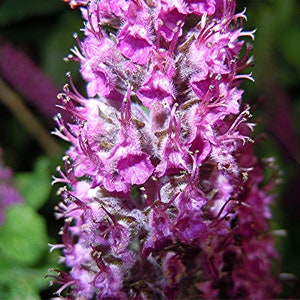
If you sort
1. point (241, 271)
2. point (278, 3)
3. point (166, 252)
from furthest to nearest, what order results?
point (278, 3) < point (241, 271) < point (166, 252)

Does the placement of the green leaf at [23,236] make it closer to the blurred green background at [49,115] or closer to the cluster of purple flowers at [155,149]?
the blurred green background at [49,115]

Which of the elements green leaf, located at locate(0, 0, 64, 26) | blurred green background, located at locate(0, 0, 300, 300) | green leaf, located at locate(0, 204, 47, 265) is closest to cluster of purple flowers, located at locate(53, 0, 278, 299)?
blurred green background, located at locate(0, 0, 300, 300)

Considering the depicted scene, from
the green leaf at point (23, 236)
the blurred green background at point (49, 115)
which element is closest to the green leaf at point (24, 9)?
the blurred green background at point (49, 115)

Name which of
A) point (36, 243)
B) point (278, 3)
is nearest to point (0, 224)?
point (36, 243)

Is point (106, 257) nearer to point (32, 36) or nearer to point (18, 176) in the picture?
point (18, 176)

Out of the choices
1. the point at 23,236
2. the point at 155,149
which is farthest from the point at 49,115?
the point at 155,149

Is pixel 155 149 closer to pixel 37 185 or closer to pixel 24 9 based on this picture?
pixel 37 185

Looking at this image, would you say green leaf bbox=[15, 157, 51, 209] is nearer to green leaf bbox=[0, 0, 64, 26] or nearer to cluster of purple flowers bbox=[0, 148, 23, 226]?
cluster of purple flowers bbox=[0, 148, 23, 226]
